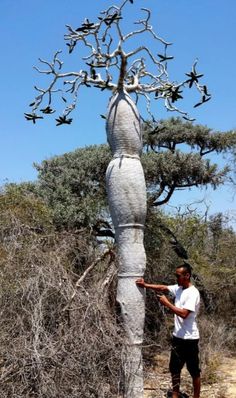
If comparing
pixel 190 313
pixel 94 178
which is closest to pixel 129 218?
pixel 190 313

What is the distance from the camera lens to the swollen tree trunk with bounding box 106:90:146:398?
15.7ft

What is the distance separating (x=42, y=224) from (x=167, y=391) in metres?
2.47

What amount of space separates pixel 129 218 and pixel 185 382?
2.31m

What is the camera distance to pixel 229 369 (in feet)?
22.5

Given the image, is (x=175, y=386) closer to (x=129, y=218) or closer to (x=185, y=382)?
(x=185, y=382)

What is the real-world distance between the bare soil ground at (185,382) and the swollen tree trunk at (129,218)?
928 mm

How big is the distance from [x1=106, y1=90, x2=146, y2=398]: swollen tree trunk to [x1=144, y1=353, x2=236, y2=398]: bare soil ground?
928 mm

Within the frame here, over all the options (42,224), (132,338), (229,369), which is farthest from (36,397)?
(229,369)

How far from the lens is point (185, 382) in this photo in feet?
19.9

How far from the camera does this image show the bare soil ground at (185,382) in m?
5.65

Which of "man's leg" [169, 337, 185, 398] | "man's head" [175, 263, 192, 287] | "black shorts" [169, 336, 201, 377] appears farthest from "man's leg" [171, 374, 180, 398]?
"man's head" [175, 263, 192, 287]

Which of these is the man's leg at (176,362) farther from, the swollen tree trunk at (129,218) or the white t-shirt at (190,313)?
the swollen tree trunk at (129,218)

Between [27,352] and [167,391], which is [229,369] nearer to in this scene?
[167,391]

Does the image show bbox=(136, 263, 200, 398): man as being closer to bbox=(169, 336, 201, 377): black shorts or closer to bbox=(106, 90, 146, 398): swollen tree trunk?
bbox=(169, 336, 201, 377): black shorts
